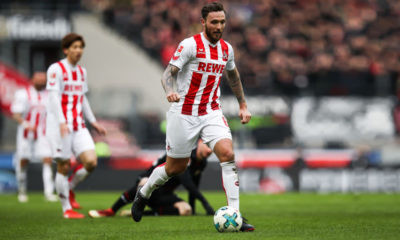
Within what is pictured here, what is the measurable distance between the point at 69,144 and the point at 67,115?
0.40 m

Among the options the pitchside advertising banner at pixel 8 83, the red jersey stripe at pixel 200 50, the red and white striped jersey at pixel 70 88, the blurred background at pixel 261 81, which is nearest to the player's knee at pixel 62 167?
the red and white striped jersey at pixel 70 88

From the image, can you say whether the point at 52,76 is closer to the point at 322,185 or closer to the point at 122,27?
the point at 322,185

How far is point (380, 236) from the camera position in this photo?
6.38 meters

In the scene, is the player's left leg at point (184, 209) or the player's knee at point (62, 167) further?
the player's left leg at point (184, 209)

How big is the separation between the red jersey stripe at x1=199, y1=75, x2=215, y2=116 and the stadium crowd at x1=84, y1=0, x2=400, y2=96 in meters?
11.5

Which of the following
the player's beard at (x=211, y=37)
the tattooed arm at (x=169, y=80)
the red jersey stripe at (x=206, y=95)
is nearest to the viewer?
the tattooed arm at (x=169, y=80)

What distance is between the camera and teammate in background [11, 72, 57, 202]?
13915 mm

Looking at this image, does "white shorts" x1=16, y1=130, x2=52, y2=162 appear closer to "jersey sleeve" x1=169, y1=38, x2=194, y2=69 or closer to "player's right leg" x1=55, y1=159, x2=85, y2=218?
"player's right leg" x1=55, y1=159, x2=85, y2=218

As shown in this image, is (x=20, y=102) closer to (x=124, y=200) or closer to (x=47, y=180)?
(x=47, y=180)

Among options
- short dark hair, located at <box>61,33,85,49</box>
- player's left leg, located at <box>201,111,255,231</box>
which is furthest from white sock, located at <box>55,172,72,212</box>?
player's left leg, located at <box>201,111,255,231</box>

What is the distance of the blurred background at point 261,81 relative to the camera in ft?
56.7

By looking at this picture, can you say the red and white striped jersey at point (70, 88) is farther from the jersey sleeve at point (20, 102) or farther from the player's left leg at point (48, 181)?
the jersey sleeve at point (20, 102)

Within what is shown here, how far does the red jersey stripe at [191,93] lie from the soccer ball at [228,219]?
1.11 meters

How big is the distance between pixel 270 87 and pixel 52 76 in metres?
11.0
